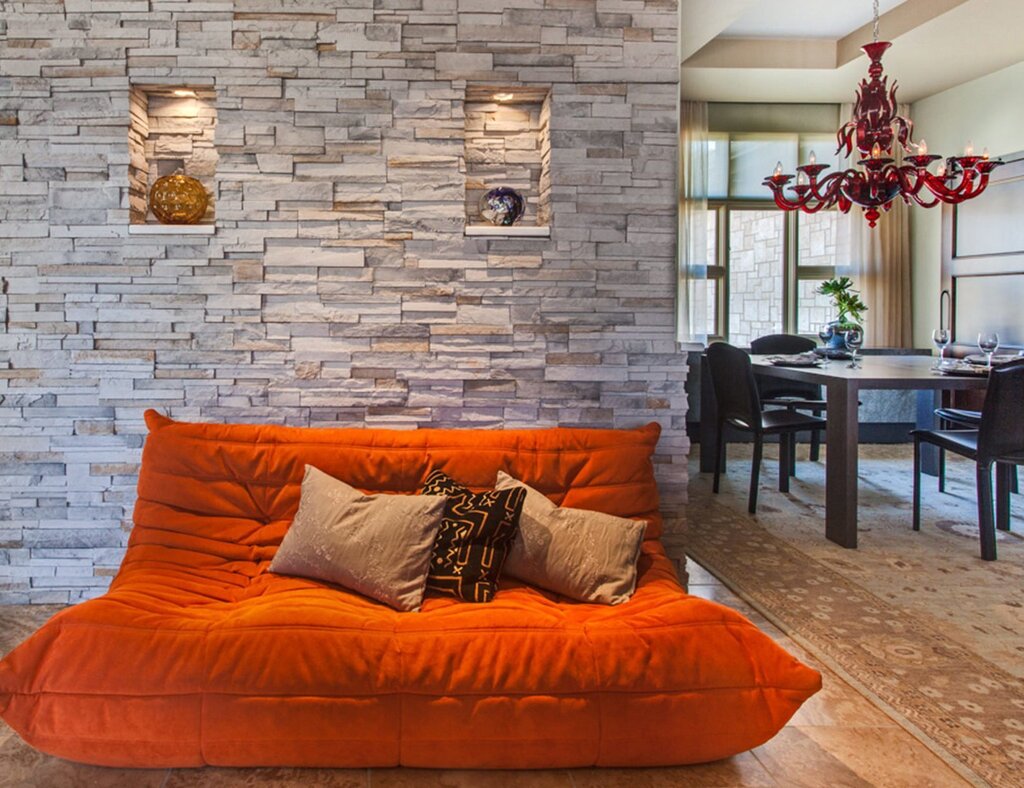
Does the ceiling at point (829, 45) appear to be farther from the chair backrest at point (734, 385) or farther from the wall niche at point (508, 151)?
the wall niche at point (508, 151)

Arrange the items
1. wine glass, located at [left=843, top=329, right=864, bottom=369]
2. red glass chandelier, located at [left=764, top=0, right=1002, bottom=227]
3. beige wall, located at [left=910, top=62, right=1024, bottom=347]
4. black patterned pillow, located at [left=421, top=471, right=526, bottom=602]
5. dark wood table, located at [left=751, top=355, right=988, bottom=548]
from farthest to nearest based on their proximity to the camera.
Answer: beige wall, located at [left=910, top=62, right=1024, bottom=347]
wine glass, located at [left=843, top=329, right=864, bottom=369]
red glass chandelier, located at [left=764, top=0, right=1002, bottom=227]
dark wood table, located at [left=751, top=355, right=988, bottom=548]
black patterned pillow, located at [left=421, top=471, right=526, bottom=602]

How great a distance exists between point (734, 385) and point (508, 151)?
85.8 inches

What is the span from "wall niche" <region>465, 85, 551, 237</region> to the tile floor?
1786 mm

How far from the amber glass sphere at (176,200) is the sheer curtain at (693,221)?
483 centimetres

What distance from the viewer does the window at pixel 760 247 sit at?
701 centimetres

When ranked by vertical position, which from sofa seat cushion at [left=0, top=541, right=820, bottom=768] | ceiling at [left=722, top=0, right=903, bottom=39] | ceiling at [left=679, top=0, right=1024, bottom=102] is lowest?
sofa seat cushion at [left=0, top=541, right=820, bottom=768]

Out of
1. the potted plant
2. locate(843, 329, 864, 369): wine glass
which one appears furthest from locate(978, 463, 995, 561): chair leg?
the potted plant

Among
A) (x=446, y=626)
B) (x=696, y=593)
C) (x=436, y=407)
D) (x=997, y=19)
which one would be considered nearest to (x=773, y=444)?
(x=997, y=19)

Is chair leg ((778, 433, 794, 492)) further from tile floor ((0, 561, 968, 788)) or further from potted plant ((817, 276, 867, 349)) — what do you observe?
tile floor ((0, 561, 968, 788))

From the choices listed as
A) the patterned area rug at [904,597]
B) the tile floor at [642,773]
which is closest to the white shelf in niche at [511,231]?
the patterned area rug at [904,597]

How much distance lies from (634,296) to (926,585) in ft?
5.35

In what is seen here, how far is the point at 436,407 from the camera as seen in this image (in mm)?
2830

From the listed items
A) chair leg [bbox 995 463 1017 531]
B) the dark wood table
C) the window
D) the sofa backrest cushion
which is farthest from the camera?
the window

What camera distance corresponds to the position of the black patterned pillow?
222 centimetres
